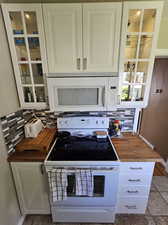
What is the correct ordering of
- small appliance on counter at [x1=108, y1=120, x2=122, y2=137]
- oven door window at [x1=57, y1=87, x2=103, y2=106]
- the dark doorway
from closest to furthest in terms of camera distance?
oven door window at [x1=57, y1=87, x2=103, y2=106]
small appliance on counter at [x1=108, y1=120, x2=122, y2=137]
the dark doorway

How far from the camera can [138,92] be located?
1.49 m

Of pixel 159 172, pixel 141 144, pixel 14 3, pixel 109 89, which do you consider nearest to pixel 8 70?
pixel 14 3

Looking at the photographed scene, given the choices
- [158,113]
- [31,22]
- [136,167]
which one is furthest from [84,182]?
[158,113]

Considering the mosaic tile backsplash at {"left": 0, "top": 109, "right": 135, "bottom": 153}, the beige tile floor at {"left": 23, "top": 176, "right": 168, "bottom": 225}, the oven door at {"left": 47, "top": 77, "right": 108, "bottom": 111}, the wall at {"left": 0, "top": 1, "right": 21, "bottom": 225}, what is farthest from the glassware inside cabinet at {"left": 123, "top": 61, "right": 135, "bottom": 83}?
the beige tile floor at {"left": 23, "top": 176, "right": 168, "bottom": 225}

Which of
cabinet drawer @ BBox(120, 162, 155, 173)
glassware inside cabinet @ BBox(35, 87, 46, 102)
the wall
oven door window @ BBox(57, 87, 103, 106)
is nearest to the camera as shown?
the wall

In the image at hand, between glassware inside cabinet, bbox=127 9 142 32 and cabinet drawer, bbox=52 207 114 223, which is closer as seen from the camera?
glassware inside cabinet, bbox=127 9 142 32

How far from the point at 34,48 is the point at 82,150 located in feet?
4.29

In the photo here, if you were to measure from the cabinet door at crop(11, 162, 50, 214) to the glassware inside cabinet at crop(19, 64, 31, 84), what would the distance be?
97 centimetres

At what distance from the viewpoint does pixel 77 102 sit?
1.42 metres

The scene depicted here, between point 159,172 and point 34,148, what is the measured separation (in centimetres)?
237

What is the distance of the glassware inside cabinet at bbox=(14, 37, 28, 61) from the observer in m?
1.29

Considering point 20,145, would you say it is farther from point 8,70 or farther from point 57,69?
point 57,69

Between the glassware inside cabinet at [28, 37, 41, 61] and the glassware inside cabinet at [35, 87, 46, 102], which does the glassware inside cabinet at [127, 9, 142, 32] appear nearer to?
the glassware inside cabinet at [28, 37, 41, 61]

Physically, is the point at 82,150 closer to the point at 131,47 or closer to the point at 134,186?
the point at 134,186
